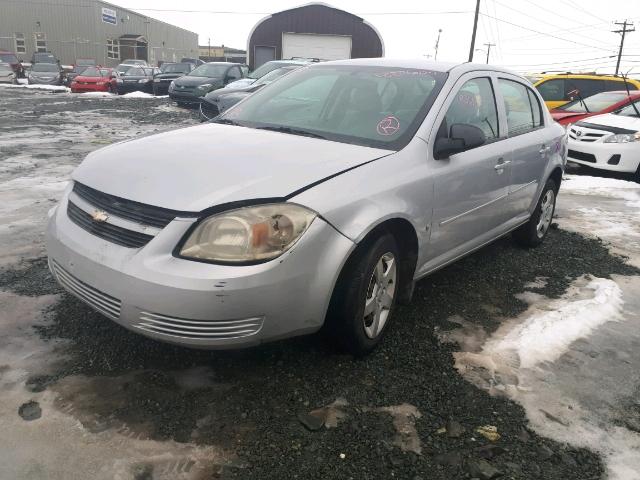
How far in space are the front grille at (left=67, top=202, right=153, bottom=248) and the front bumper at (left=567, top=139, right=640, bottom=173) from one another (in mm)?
9077

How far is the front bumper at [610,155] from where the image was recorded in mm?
9148

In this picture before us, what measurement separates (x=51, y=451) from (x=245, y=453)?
777 mm

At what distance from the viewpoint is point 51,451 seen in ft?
7.16

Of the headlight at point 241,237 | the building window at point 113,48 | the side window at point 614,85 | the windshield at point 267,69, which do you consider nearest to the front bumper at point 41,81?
the windshield at point 267,69

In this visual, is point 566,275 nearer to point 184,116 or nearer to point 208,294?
point 208,294

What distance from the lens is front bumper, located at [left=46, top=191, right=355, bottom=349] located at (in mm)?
2326

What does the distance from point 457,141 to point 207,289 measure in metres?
1.80

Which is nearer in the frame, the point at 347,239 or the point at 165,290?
the point at 165,290

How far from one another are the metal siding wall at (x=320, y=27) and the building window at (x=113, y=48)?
77.4 ft

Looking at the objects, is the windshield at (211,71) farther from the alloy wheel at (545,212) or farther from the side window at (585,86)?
the alloy wheel at (545,212)

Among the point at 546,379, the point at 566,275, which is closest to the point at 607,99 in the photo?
the point at 566,275

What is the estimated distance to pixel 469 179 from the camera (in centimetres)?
357

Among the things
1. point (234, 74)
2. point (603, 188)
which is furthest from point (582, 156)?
point (234, 74)

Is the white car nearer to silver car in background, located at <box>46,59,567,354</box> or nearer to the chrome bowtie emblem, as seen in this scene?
silver car in background, located at <box>46,59,567,354</box>
